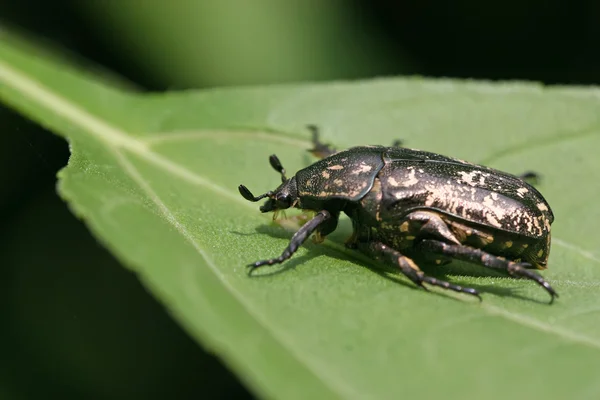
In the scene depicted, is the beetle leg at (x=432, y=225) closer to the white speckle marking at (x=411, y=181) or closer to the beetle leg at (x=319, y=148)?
the white speckle marking at (x=411, y=181)

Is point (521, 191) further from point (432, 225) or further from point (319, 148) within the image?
point (319, 148)

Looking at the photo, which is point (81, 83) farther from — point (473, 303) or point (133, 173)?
point (473, 303)

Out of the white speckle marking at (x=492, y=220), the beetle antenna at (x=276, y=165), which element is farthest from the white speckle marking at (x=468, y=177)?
the beetle antenna at (x=276, y=165)

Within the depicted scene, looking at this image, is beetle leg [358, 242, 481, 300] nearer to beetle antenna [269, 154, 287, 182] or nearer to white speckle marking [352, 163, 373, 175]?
white speckle marking [352, 163, 373, 175]

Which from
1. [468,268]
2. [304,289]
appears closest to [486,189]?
[468,268]

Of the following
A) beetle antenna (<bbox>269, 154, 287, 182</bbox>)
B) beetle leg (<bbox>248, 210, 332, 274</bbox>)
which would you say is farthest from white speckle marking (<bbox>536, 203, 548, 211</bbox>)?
beetle antenna (<bbox>269, 154, 287, 182</bbox>)

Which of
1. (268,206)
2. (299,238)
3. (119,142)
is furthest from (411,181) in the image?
(119,142)

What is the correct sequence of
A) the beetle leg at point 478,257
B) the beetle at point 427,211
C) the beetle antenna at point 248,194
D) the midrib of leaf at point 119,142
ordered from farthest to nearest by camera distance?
the beetle antenna at point 248,194 < the beetle at point 427,211 < the beetle leg at point 478,257 < the midrib of leaf at point 119,142
